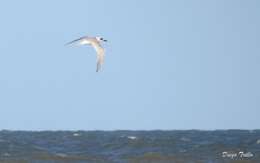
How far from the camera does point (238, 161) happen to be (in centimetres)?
3678

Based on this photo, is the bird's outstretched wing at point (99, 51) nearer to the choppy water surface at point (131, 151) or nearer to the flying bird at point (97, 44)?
the flying bird at point (97, 44)

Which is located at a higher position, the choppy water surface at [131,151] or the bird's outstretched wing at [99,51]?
the bird's outstretched wing at [99,51]

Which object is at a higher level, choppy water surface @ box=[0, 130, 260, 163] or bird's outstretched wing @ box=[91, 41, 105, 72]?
bird's outstretched wing @ box=[91, 41, 105, 72]

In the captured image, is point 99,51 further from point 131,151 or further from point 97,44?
point 131,151

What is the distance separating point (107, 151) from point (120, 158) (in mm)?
3379

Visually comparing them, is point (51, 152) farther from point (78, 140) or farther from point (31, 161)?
point (78, 140)

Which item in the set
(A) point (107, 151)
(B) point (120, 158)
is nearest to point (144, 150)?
(A) point (107, 151)

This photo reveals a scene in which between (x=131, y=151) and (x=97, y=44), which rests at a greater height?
(x=97, y=44)

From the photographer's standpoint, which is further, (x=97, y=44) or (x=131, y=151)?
(x=131, y=151)

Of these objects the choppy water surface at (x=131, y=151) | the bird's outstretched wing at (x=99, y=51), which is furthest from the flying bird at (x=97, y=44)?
the choppy water surface at (x=131, y=151)

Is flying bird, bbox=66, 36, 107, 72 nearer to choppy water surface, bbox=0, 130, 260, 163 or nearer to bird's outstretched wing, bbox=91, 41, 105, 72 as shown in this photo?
bird's outstretched wing, bbox=91, 41, 105, 72

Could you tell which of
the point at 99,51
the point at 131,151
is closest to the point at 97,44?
the point at 99,51

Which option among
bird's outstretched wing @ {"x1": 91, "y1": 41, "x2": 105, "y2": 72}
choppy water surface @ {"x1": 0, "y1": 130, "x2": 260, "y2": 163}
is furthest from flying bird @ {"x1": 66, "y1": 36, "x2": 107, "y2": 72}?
choppy water surface @ {"x1": 0, "y1": 130, "x2": 260, "y2": 163}

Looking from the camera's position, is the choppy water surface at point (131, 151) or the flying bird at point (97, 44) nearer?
the flying bird at point (97, 44)
